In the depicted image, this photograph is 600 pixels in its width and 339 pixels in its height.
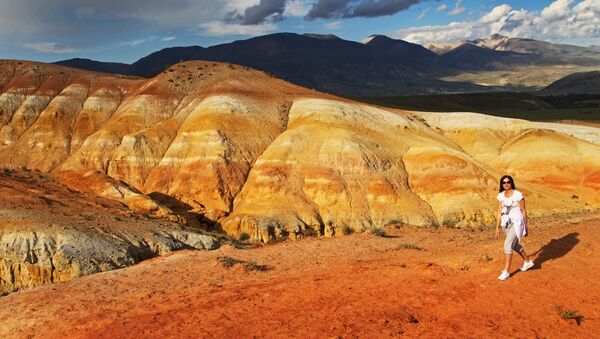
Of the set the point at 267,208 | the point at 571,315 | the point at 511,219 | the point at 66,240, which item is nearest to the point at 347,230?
the point at 267,208

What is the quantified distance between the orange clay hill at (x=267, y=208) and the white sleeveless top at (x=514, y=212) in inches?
44.5

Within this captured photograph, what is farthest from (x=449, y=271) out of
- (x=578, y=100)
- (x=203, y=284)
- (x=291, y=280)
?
(x=578, y=100)

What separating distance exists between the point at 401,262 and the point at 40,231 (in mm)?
14188

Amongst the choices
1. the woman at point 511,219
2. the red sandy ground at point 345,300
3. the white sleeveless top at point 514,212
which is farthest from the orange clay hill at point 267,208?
the white sleeveless top at point 514,212

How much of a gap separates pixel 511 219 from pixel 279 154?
28040 mm

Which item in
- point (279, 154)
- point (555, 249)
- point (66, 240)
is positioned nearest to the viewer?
point (555, 249)

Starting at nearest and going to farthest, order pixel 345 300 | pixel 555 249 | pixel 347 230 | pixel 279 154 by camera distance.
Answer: pixel 345 300, pixel 555 249, pixel 347 230, pixel 279 154

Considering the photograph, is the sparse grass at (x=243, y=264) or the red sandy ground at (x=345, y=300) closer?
the red sandy ground at (x=345, y=300)

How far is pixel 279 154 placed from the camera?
1486 inches

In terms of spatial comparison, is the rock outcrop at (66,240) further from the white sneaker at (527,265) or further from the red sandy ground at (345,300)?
the white sneaker at (527,265)

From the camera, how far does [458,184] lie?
35156 mm

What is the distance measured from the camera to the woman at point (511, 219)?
10.3m

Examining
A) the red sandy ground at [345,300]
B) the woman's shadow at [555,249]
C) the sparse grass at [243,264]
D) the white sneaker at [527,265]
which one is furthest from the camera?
the sparse grass at [243,264]

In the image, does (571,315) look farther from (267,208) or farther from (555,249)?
(267,208)
